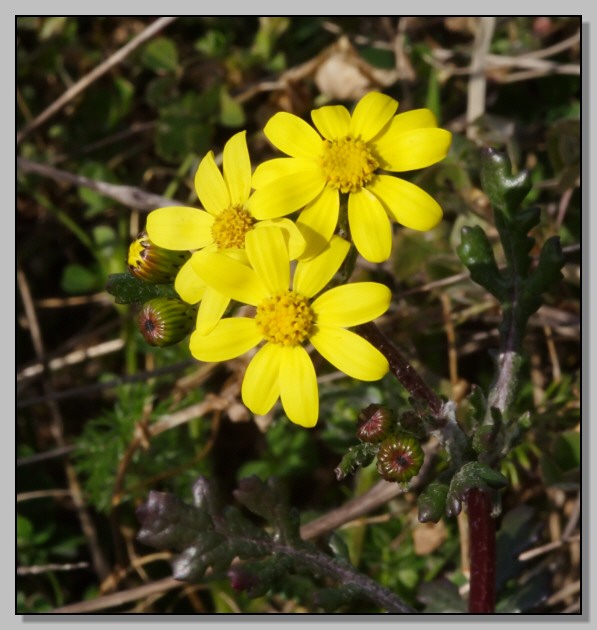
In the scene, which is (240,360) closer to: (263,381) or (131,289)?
(131,289)

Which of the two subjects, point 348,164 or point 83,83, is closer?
point 348,164

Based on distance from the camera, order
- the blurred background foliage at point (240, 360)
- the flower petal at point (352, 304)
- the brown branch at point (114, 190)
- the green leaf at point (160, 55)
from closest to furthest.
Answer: the flower petal at point (352, 304) → the blurred background foliage at point (240, 360) → the brown branch at point (114, 190) → the green leaf at point (160, 55)

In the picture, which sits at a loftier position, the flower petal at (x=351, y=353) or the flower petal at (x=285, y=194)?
the flower petal at (x=285, y=194)

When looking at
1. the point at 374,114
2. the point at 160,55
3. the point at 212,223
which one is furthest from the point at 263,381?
the point at 160,55

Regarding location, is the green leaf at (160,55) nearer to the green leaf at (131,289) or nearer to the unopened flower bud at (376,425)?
the green leaf at (131,289)

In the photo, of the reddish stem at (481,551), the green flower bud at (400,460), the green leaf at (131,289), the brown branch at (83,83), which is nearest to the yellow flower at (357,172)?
the green leaf at (131,289)

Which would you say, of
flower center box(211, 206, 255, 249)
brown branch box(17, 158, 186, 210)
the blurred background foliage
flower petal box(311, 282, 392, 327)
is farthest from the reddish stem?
brown branch box(17, 158, 186, 210)

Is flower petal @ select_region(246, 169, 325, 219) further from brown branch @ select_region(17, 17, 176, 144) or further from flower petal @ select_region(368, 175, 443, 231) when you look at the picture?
brown branch @ select_region(17, 17, 176, 144)
